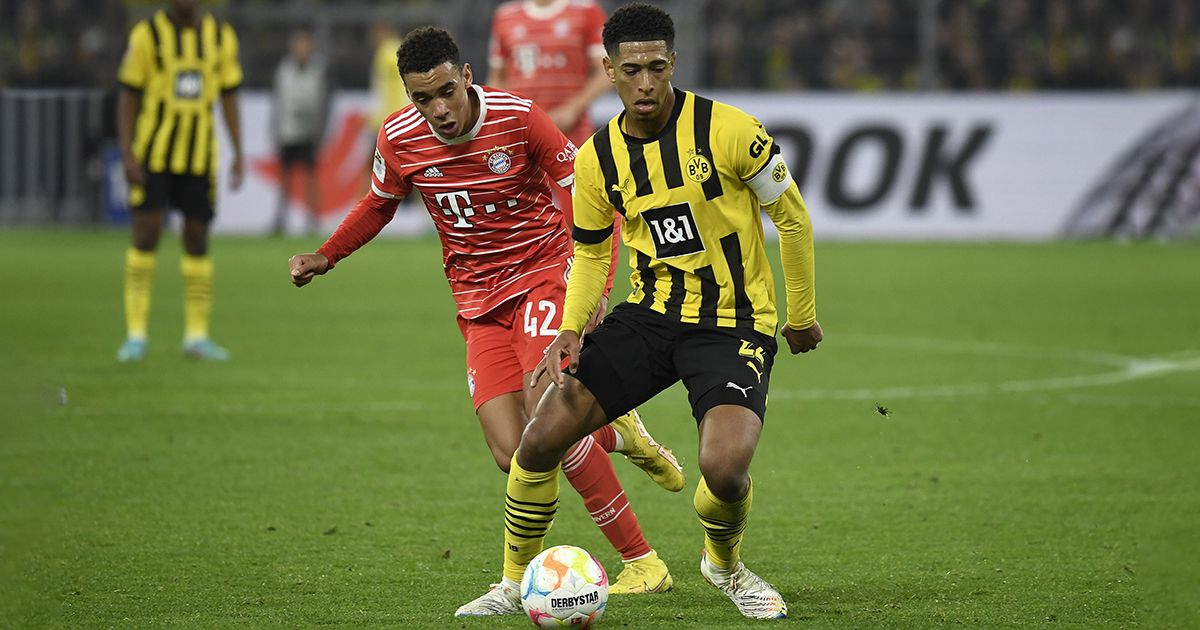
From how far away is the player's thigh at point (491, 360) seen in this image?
596 centimetres

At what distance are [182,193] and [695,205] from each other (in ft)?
21.8

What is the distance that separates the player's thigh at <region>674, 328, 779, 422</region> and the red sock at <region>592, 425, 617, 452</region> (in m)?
0.64

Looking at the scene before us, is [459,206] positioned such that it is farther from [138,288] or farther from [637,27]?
[138,288]

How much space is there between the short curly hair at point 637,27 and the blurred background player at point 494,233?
0.68 meters

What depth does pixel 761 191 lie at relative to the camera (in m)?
5.36

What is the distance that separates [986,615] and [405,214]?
17.7 m

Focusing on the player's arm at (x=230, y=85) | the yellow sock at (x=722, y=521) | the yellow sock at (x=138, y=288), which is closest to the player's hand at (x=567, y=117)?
the player's arm at (x=230, y=85)

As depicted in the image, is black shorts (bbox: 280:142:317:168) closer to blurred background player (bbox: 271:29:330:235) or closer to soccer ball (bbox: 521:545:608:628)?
blurred background player (bbox: 271:29:330:235)

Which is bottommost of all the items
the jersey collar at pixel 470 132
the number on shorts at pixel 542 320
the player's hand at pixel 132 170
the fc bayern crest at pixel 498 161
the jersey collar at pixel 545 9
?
the player's hand at pixel 132 170

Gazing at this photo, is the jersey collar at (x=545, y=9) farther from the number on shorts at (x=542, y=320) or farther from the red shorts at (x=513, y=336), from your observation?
the number on shorts at (x=542, y=320)

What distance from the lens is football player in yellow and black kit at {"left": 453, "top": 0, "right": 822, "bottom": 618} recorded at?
5324mm

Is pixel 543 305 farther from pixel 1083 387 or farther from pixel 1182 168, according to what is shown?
pixel 1182 168

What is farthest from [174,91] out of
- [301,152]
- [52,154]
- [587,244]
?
[52,154]

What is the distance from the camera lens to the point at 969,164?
20922mm
